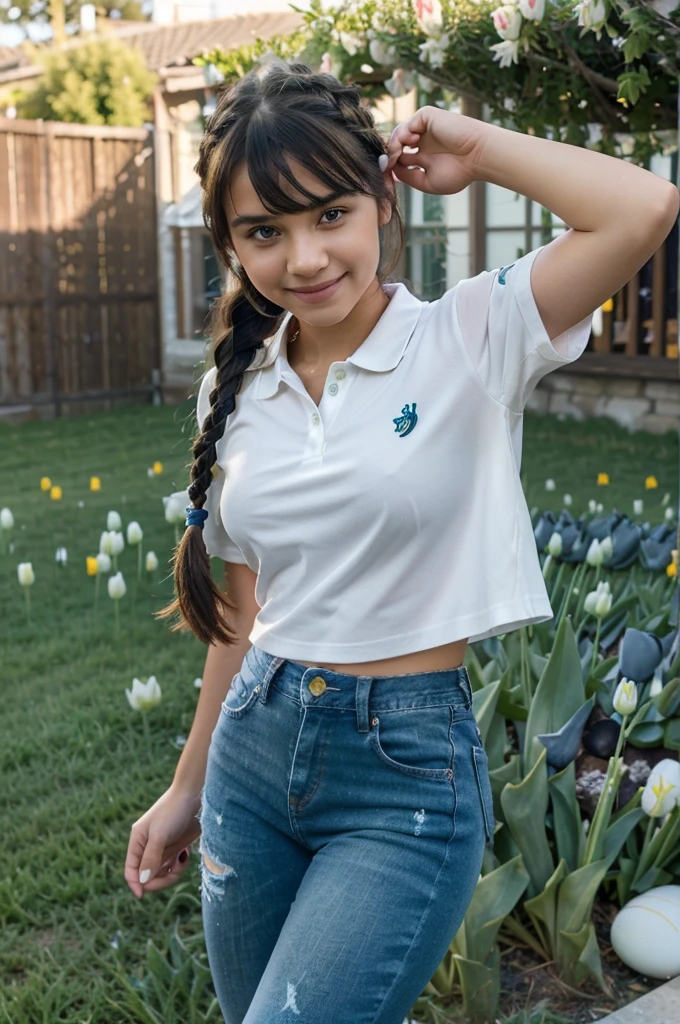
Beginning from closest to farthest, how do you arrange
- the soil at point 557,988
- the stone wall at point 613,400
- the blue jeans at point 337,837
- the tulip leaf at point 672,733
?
the blue jeans at point 337,837 → the soil at point 557,988 → the tulip leaf at point 672,733 → the stone wall at point 613,400

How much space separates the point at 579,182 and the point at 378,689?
671 mm

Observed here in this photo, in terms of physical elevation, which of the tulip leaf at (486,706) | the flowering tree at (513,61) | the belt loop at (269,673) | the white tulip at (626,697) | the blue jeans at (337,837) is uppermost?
the flowering tree at (513,61)

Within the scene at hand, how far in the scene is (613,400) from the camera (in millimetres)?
9273

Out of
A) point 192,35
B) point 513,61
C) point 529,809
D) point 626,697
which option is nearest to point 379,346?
point 626,697

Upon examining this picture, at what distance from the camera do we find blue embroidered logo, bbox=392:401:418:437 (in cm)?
152

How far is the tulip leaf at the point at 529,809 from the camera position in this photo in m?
2.32

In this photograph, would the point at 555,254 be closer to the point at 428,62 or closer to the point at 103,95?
the point at 428,62

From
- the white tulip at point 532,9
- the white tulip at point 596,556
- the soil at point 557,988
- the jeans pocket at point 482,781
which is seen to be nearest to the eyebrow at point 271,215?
the jeans pocket at point 482,781

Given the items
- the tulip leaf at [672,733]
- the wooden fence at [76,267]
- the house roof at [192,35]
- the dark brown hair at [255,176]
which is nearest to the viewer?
the dark brown hair at [255,176]

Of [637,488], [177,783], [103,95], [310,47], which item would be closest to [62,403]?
[103,95]

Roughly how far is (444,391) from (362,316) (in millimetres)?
202

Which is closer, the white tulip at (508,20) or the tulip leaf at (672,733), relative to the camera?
the tulip leaf at (672,733)

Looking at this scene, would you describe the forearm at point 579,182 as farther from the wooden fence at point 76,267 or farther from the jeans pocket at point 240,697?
the wooden fence at point 76,267

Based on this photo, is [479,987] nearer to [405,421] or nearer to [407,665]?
[407,665]
